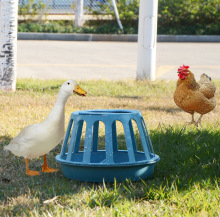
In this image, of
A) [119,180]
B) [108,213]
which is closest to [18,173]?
[119,180]

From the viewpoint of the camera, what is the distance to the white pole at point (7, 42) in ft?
25.7

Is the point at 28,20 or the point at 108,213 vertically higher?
the point at 28,20

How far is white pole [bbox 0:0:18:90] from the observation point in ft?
25.7

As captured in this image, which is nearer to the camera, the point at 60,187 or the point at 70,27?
the point at 60,187

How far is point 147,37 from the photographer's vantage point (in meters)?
9.06

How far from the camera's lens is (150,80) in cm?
919

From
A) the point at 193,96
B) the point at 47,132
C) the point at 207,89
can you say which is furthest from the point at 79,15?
the point at 47,132

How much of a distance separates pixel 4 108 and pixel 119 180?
330 cm

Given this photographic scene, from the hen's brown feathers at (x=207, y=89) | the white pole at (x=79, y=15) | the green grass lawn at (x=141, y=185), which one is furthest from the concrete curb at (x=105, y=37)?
the hen's brown feathers at (x=207, y=89)

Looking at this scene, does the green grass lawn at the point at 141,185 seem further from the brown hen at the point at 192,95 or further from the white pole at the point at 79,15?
the white pole at the point at 79,15

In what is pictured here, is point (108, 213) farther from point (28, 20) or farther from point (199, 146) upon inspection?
point (28, 20)

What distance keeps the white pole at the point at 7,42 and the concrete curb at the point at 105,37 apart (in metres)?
12.5

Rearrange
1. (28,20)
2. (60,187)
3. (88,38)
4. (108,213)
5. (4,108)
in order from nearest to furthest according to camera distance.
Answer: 1. (108,213)
2. (60,187)
3. (4,108)
4. (88,38)
5. (28,20)

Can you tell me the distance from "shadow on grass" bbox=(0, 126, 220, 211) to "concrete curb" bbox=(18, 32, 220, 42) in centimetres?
1565
